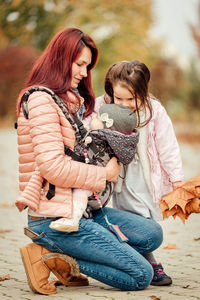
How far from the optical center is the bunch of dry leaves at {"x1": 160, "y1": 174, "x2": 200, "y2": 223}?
344 centimetres

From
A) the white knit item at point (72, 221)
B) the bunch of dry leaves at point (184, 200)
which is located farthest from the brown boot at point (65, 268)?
the bunch of dry leaves at point (184, 200)

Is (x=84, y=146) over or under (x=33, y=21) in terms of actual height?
under

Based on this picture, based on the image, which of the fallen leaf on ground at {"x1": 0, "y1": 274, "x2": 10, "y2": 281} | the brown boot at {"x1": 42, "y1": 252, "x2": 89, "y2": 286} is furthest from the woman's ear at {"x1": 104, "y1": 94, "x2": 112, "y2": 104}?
the fallen leaf on ground at {"x1": 0, "y1": 274, "x2": 10, "y2": 281}

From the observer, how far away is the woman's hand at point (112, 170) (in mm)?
3676

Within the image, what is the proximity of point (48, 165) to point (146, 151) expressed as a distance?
87cm

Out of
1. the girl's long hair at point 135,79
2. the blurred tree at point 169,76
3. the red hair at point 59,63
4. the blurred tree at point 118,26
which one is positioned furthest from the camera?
the blurred tree at point 169,76

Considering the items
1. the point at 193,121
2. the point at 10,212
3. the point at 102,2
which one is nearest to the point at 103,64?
the point at 102,2

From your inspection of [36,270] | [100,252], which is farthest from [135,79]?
[36,270]

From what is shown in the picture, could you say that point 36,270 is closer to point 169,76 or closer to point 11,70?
point 11,70

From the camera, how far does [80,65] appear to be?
12.3 ft

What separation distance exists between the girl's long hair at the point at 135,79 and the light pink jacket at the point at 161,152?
84mm

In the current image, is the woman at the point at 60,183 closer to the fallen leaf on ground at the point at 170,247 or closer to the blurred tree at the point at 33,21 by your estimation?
the fallen leaf on ground at the point at 170,247

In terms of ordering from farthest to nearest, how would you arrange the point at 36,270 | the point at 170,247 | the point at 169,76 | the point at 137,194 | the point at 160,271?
1. the point at 169,76
2. the point at 170,247
3. the point at 137,194
4. the point at 160,271
5. the point at 36,270

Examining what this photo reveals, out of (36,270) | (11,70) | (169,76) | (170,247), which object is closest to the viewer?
(36,270)
